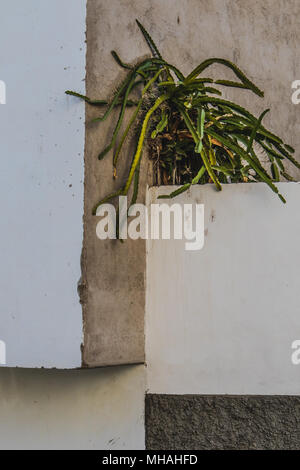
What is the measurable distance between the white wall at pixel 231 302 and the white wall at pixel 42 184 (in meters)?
0.41

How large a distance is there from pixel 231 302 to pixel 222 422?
17.0 inches

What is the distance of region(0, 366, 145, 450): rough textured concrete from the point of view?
2.74 metres

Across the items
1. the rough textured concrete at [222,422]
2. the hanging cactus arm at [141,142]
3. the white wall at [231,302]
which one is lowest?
the rough textured concrete at [222,422]

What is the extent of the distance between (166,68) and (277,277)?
2.97ft

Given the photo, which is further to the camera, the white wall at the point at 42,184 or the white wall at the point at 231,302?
the white wall at the point at 231,302

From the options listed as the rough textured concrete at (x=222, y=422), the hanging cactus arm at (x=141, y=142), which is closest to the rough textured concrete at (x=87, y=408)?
the rough textured concrete at (x=222, y=422)

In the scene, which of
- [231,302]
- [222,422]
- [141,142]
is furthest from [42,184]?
[222,422]

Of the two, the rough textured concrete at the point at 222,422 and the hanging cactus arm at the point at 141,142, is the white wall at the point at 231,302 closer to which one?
the rough textured concrete at the point at 222,422

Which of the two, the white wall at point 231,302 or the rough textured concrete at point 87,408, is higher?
the white wall at point 231,302

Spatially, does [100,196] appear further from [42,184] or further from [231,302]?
[231,302]

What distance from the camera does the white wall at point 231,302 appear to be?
2.65 meters

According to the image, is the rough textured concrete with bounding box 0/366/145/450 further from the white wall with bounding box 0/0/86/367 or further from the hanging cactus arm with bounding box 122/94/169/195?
the hanging cactus arm with bounding box 122/94/169/195

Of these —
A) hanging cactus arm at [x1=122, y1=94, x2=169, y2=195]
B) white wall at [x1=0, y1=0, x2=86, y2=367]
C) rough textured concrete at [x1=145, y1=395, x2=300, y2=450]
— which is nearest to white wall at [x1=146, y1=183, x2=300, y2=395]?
rough textured concrete at [x1=145, y1=395, x2=300, y2=450]
